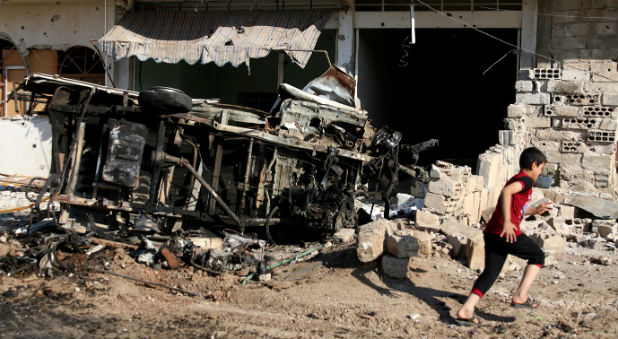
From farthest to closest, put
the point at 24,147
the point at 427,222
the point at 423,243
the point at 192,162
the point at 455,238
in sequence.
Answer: the point at 24,147
the point at 192,162
the point at 427,222
the point at 455,238
the point at 423,243

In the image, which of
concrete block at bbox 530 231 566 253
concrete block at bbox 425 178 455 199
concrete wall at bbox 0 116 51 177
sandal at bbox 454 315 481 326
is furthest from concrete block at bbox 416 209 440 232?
concrete wall at bbox 0 116 51 177

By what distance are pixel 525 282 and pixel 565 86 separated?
21.6 ft

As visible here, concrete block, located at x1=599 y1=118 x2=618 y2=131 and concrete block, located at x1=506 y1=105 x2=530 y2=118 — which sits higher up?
concrete block, located at x1=506 y1=105 x2=530 y2=118

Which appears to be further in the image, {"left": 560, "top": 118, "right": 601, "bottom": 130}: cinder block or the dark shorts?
{"left": 560, "top": 118, "right": 601, "bottom": 130}: cinder block

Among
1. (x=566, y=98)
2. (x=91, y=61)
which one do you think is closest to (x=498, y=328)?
(x=566, y=98)

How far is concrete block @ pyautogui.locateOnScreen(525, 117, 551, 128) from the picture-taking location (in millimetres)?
10625

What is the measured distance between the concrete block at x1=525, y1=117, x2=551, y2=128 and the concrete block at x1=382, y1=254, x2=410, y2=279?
5.94 meters

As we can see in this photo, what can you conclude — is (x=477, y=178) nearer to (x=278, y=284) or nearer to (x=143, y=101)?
(x=278, y=284)

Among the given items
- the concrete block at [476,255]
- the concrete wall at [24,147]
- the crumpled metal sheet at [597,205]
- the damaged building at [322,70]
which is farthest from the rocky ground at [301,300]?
the concrete wall at [24,147]

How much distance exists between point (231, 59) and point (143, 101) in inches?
202

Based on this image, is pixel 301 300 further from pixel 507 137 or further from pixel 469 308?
pixel 507 137

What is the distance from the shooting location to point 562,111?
10477 mm

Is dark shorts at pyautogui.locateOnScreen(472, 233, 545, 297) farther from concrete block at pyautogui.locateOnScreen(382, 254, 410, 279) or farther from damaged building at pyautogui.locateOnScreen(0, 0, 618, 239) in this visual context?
damaged building at pyautogui.locateOnScreen(0, 0, 618, 239)

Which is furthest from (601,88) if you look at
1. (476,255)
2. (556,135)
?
(476,255)
